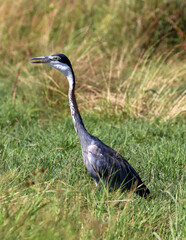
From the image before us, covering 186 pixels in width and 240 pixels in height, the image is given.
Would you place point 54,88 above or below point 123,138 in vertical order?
above

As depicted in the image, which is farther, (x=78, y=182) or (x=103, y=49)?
(x=103, y=49)

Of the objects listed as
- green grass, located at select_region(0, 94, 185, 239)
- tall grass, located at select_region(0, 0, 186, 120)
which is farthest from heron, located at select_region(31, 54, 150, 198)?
tall grass, located at select_region(0, 0, 186, 120)

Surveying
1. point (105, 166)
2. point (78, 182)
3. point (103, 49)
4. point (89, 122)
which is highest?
point (103, 49)

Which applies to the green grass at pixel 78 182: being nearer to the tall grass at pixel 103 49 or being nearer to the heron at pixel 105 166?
the heron at pixel 105 166

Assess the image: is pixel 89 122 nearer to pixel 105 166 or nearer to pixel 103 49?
pixel 105 166

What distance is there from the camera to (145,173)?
4.23 metres

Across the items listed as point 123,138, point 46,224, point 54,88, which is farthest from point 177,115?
point 46,224

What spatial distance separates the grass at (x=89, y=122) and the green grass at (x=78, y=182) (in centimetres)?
1

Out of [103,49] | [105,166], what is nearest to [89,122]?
[105,166]

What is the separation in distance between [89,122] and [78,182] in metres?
1.98

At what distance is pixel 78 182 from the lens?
3830 millimetres

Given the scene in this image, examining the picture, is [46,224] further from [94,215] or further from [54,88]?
[54,88]

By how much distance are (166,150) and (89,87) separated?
2240mm

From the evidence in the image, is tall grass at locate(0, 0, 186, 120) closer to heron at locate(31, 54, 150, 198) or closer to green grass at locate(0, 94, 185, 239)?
green grass at locate(0, 94, 185, 239)
